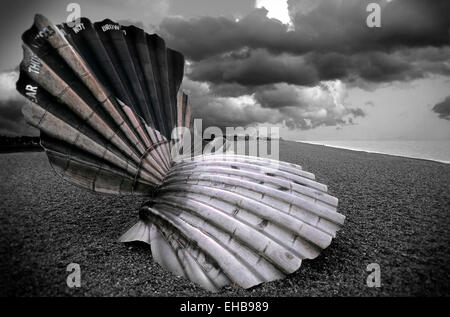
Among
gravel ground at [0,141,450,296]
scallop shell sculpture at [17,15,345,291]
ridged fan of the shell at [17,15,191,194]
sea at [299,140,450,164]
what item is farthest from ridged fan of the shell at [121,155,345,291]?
sea at [299,140,450,164]

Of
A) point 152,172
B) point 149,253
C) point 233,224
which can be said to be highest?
point 152,172

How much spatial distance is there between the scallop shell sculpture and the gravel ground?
0.56 ft

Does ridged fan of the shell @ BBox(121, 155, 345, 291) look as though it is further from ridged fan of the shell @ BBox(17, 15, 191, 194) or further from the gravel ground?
ridged fan of the shell @ BBox(17, 15, 191, 194)

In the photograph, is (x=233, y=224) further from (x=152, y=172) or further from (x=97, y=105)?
(x=97, y=105)

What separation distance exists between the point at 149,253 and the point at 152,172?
0.79 m

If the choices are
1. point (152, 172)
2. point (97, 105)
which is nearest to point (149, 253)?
point (152, 172)

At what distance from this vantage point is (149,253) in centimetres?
237

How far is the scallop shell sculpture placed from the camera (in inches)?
85.5

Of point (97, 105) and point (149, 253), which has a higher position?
point (97, 105)

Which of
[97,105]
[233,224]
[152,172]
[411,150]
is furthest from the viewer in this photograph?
[411,150]

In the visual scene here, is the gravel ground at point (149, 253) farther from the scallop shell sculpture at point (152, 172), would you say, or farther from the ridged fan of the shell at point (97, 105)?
the ridged fan of the shell at point (97, 105)

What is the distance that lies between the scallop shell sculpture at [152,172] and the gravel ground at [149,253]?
0.17m
